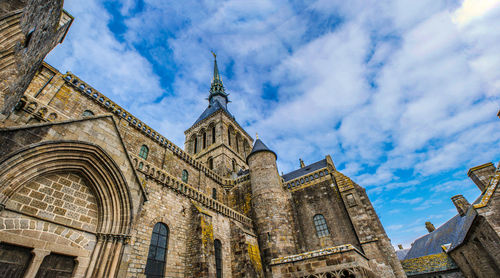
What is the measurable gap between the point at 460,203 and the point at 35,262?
2544 cm

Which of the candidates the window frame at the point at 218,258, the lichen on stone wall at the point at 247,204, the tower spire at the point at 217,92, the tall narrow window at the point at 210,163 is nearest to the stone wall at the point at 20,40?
the window frame at the point at 218,258

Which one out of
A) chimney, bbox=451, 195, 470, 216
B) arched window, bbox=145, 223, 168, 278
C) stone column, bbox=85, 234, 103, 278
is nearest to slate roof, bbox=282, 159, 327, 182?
chimney, bbox=451, 195, 470, 216

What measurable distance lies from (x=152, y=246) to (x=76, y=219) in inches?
179

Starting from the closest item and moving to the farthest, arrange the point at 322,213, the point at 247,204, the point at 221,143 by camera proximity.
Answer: the point at 322,213 < the point at 247,204 < the point at 221,143

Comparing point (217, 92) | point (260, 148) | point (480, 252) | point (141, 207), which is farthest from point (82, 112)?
point (217, 92)

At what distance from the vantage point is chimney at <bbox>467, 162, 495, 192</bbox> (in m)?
11.8

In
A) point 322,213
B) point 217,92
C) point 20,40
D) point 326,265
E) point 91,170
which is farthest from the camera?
point 217,92

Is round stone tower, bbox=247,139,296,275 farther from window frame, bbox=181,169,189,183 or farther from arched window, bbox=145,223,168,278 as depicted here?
arched window, bbox=145,223,168,278

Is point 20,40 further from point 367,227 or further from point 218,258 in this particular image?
point 367,227

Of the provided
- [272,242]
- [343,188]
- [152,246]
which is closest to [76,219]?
[152,246]

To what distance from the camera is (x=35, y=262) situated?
13.1 ft

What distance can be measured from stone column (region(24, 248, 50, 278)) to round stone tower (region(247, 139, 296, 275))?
11.5 meters

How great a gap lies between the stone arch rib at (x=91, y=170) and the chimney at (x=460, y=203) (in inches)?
932

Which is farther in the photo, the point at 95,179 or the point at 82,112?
the point at 82,112
